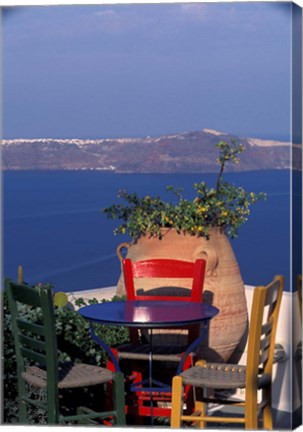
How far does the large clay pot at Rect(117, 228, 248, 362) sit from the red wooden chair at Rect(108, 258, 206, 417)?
6.0 inches

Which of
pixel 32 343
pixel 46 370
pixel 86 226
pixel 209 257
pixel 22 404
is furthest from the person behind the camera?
pixel 86 226

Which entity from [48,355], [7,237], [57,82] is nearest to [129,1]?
[57,82]

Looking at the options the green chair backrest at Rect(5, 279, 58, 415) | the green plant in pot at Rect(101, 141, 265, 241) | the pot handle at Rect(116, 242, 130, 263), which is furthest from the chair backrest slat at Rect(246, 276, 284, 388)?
the pot handle at Rect(116, 242, 130, 263)

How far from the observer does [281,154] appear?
654cm

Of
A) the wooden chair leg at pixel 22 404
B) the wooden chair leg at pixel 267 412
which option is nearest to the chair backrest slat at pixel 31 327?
the wooden chair leg at pixel 22 404

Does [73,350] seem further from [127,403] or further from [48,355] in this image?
[48,355]

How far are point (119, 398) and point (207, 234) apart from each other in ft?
5.06

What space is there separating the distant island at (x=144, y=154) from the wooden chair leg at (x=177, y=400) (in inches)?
65.7

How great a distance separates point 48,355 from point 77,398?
1236mm

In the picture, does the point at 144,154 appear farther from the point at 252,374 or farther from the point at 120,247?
the point at 252,374

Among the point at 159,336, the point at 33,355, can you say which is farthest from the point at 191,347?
the point at 33,355

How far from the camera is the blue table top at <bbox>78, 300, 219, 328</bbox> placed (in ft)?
16.5

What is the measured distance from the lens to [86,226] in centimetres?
649

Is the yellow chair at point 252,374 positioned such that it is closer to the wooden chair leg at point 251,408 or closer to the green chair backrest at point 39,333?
the wooden chair leg at point 251,408
